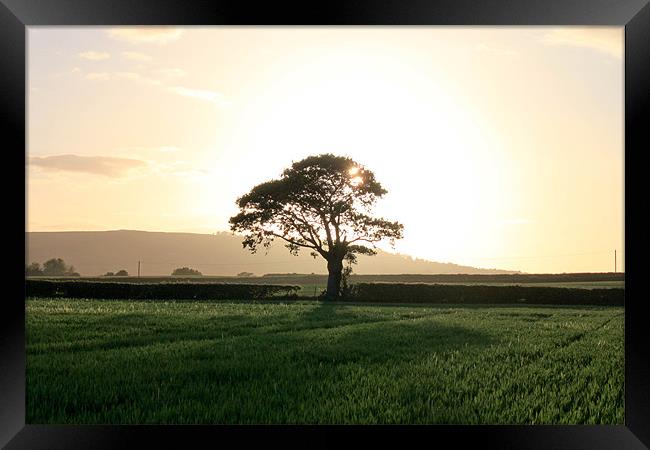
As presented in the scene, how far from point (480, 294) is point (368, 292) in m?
3.69

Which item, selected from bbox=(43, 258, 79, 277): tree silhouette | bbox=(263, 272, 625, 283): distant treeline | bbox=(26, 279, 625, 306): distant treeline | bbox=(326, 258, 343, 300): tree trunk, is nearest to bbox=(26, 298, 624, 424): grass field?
bbox=(26, 279, 625, 306): distant treeline

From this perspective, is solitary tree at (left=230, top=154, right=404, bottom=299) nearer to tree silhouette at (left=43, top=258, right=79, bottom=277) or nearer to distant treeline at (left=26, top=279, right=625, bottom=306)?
distant treeline at (left=26, top=279, right=625, bottom=306)

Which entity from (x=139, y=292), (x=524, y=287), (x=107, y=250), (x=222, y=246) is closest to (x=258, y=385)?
(x=139, y=292)

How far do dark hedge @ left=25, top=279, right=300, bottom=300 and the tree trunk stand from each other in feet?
6.92

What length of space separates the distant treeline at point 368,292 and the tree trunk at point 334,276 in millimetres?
454

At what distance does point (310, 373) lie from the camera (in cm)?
579

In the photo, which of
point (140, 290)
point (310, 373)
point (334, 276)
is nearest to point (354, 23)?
point (310, 373)

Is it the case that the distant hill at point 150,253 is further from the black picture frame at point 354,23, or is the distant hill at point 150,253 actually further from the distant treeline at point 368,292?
the black picture frame at point 354,23

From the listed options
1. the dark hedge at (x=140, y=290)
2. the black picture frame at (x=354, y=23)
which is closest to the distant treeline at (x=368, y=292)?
the dark hedge at (x=140, y=290)

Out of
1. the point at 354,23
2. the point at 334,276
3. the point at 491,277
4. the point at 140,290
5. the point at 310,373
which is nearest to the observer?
the point at 354,23

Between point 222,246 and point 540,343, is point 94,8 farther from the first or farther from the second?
point 222,246

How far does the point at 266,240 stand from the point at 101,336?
12.2 meters

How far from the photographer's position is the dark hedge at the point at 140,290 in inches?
749

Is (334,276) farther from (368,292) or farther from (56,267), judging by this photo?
(56,267)
